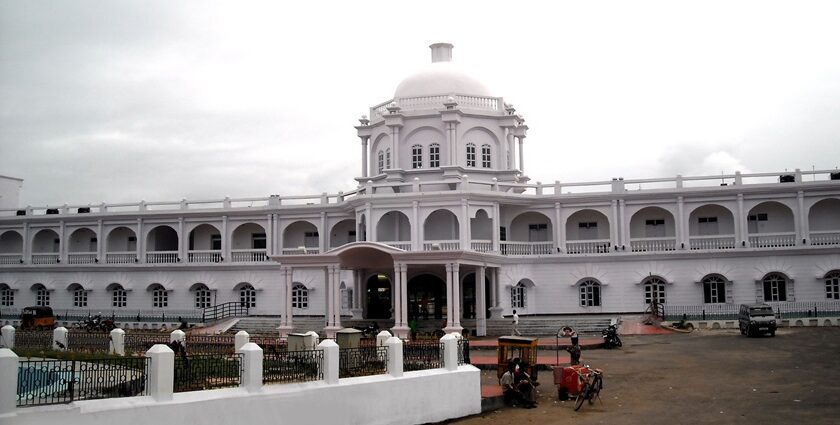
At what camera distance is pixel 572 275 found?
128 feet

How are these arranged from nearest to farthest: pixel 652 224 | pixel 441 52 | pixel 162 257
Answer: pixel 652 224 < pixel 441 52 < pixel 162 257

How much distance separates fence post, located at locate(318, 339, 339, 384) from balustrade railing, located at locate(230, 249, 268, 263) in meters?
27.9

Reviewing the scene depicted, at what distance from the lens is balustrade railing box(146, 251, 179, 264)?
44.2 m

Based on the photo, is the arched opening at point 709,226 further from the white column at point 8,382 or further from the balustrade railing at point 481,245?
the white column at point 8,382

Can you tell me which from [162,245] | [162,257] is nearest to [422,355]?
[162,257]

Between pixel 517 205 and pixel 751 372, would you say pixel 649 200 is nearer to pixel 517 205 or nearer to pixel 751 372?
pixel 517 205

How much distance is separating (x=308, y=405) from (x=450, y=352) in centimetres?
415

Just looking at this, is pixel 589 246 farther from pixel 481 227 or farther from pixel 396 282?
pixel 396 282

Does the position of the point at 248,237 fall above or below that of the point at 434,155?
below

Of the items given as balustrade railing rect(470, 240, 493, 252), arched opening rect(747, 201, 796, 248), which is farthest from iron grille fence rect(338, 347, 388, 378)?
arched opening rect(747, 201, 796, 248)

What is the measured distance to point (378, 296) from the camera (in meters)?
38.8

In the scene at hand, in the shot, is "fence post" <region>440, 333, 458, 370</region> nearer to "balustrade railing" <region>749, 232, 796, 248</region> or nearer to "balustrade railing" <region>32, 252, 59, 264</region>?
"balustrade railing" <region>749, 232, 796, 248</region>

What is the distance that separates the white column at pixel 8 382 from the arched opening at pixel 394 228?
2834 centimetres

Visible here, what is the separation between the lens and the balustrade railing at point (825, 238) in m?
36.7
